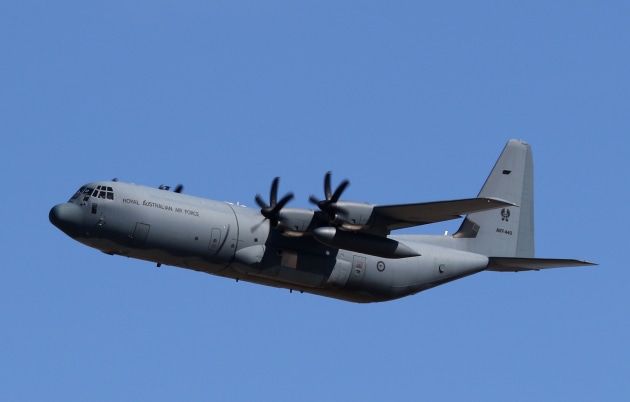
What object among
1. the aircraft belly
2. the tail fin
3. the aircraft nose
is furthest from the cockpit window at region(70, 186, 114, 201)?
the tail fin

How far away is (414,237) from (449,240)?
1.56 m

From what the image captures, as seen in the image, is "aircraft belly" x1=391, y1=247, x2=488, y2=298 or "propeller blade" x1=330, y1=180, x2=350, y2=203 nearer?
"propeller blade" x1=330, y1=180, x2=350, y2=203

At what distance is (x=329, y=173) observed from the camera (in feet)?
113

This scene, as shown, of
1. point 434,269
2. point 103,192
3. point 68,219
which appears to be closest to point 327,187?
point 434,269

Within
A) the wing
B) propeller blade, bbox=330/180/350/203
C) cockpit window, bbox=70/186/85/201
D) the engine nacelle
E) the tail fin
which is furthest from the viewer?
the tail fin

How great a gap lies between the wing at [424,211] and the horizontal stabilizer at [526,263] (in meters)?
4.36

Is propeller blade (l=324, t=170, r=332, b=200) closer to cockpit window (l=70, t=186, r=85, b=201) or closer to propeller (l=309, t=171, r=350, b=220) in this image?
propeller (l=309, t=171, r=350, b=220)

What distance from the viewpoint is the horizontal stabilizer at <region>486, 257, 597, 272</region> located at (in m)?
36.5

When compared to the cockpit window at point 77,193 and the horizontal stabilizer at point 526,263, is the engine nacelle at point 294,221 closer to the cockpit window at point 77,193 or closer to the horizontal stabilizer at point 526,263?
the cockpit window at point 77,193

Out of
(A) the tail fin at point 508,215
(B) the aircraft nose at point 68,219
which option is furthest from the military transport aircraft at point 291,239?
(A) the tail fin at point 508,215

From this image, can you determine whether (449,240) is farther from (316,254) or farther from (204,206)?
(204,206)

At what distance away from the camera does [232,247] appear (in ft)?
111

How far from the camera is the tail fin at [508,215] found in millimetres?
39969

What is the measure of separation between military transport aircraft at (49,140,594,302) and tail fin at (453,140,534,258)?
0.99 metres
